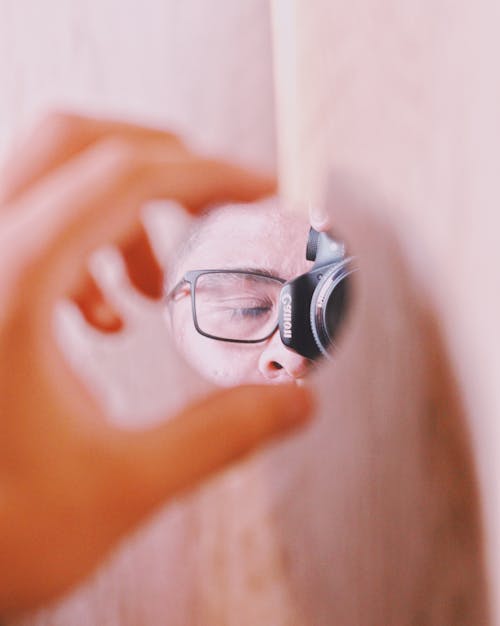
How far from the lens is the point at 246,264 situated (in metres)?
0.30

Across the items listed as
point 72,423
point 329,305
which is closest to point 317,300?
point 329,305

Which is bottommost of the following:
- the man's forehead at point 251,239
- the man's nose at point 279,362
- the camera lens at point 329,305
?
the man's nose at point 279,362

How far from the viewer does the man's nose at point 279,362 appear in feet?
0.88

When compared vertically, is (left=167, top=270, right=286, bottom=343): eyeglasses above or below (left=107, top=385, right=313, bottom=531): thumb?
above

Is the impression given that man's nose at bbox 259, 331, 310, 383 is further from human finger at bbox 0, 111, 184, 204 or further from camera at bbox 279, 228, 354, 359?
human finger at bbox 0, 111, 184, 204

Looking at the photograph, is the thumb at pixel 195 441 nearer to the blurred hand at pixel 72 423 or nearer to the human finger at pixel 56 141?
the blurred hand at pixel 72 423

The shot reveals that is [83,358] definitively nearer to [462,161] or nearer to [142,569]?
[142,569]

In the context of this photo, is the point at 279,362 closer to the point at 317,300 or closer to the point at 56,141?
the point at 317,300

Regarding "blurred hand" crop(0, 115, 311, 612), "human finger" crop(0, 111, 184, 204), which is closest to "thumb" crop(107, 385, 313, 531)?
"blurred hand" crop(0, 115, 311, 612)

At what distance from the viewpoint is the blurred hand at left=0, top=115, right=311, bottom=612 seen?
0.69 feet

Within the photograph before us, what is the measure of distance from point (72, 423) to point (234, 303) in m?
0.11

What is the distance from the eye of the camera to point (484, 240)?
0.19 meters

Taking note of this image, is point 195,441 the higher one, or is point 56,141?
point 56,141

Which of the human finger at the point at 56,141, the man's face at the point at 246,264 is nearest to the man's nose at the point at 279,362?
the man's face at the point at 246,264
